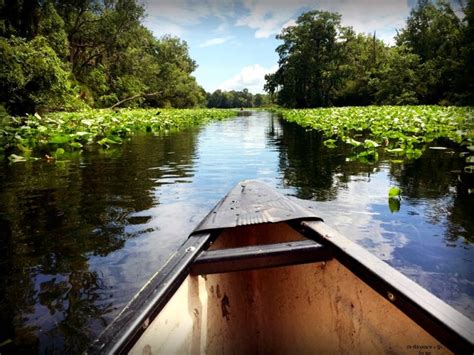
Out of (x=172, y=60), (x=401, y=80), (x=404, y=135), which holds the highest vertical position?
(x=172, y=60)

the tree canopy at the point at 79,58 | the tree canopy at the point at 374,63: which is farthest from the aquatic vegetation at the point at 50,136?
the tree canopy at the point at 374,63

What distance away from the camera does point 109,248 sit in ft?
8.91

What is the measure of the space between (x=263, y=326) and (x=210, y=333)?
340 millimetres

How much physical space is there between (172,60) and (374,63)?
24.3m

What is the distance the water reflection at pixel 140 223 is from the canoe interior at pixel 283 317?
529 millimetres

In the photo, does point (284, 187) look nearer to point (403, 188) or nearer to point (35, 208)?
point (403, 188)

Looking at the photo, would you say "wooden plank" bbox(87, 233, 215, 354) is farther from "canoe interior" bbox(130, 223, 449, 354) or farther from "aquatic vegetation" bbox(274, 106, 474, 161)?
"aquatic vegetation" bbox(274, 106, 474, 161)

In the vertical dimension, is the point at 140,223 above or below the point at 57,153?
below

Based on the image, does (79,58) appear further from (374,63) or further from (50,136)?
(374,63)

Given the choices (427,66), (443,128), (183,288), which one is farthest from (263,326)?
(427,66)

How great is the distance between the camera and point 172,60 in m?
46.1

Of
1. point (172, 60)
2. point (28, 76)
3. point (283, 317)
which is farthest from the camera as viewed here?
point (172, 60)

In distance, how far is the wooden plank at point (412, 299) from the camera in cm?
96

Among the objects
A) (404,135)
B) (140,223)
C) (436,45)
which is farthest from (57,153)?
(436,45)
